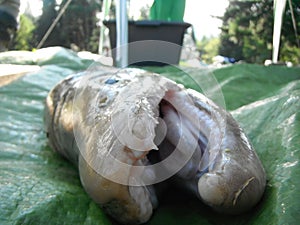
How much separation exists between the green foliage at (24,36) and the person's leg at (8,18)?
32.8ft

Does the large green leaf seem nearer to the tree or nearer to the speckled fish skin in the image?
the speckled fish skin

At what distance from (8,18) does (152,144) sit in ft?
9.29

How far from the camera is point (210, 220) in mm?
820

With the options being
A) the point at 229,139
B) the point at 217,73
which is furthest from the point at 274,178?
the point at 217,73

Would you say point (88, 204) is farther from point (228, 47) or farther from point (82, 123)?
point (228, 47)

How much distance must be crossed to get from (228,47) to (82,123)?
1181cm

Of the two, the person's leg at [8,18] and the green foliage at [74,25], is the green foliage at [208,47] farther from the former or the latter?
the person's leg at [8,18]

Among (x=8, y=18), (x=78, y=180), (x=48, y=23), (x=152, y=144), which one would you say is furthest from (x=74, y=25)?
(x=152, y=144)

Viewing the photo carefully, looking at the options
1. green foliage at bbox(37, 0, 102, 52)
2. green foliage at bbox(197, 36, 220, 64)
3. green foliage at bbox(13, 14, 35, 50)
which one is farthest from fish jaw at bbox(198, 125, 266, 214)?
green foliage at bbox(197, 36, 220, 64)

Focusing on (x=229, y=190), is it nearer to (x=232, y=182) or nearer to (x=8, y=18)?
(x=232, y=182)

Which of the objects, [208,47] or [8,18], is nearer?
[8,18]

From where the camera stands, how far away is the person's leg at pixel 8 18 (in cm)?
315

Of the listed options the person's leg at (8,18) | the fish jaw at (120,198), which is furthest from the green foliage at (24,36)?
the fish jaw at (120,198)

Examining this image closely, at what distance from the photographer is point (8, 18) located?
3.18 m
